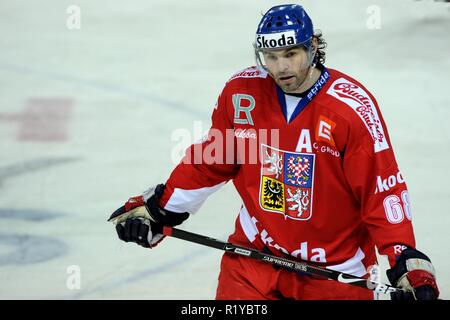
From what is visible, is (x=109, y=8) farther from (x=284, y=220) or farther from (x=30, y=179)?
(x=284, y=220)

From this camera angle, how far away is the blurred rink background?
547cm

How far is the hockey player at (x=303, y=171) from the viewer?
3674 mm

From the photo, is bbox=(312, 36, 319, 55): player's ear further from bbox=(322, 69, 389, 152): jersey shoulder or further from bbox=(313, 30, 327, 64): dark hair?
bbox=(322, 69, 389, 152): jersey shoulder

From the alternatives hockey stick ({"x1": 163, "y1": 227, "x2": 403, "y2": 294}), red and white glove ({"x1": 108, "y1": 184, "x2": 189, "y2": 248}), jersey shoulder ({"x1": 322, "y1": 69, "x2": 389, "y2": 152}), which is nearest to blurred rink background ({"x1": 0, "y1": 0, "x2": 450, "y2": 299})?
red and white glove ({"x1": 108, "y1": 184, "x2": 189, "y2": 248})

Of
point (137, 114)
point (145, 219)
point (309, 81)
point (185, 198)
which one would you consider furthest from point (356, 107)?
point (137, 114)

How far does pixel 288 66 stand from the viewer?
3.74m

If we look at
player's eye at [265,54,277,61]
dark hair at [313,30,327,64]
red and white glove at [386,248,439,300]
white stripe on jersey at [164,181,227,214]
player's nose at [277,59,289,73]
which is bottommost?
red and white glove at [386,248,439,300]

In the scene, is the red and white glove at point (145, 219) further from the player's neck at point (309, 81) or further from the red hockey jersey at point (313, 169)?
the player's neck at point (309, 81)

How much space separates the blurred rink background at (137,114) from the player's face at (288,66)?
176 cm

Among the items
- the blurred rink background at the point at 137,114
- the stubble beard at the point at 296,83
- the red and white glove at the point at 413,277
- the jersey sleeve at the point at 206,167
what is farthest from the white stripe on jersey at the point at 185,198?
the blurred rink background at the point at 137,114

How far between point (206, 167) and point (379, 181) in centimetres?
76

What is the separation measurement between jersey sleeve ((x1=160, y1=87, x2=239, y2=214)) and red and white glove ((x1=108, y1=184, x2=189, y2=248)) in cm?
3

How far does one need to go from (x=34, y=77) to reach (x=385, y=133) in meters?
4.67

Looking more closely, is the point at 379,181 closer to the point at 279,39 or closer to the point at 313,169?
the point at 313,169
